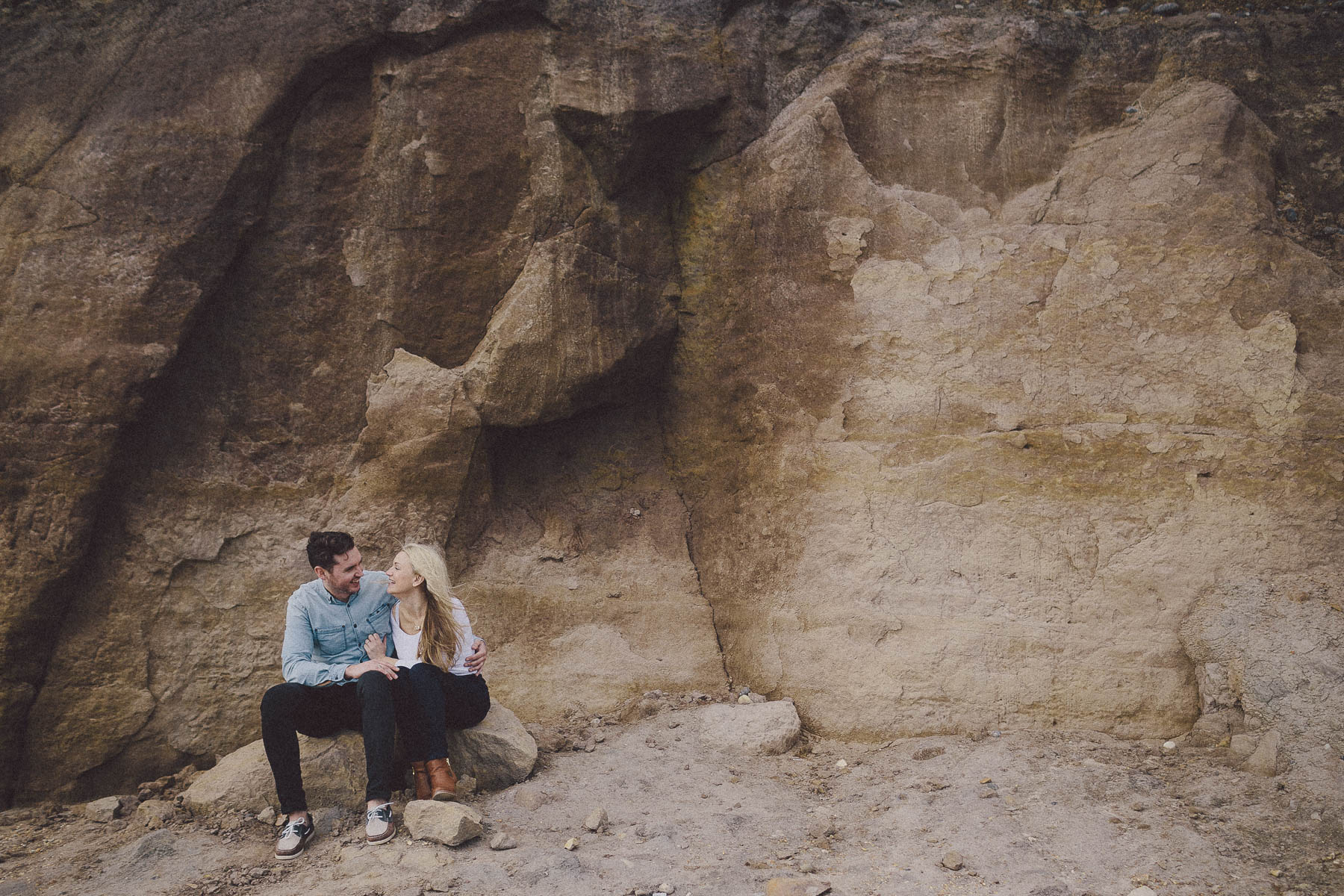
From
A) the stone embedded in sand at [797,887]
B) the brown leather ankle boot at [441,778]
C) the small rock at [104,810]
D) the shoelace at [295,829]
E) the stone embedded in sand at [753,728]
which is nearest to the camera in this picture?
the stone embedded in sand at [797,887]

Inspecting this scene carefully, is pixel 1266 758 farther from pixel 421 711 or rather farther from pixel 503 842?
pixel 421 711

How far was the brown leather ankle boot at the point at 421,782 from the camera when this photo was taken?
3.26 m

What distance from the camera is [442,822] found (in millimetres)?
3008

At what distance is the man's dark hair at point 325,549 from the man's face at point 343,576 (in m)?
0.01

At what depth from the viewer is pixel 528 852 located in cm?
304

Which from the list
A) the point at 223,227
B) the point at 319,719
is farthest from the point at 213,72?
the point at 319,719

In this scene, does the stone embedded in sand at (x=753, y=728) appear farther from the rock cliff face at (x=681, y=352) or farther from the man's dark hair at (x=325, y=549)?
the man's dark hair at (x=325, y=549)

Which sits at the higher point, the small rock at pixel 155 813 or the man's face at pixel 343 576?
the man's face at pixel 343 576

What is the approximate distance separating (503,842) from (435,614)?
81cm

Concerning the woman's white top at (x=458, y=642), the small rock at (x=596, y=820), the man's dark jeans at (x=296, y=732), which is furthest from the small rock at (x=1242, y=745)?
the man's dark jeans at (x=296, y=732)

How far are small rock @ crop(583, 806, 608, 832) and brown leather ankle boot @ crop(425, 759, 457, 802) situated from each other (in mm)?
440

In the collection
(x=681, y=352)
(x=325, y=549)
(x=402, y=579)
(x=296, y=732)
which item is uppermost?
(x=681, y=352)

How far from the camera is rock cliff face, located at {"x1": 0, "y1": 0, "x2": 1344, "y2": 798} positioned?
3.78m

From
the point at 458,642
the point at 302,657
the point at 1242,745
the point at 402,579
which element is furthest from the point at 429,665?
the point at 1242,745
